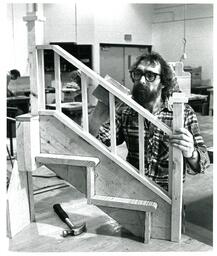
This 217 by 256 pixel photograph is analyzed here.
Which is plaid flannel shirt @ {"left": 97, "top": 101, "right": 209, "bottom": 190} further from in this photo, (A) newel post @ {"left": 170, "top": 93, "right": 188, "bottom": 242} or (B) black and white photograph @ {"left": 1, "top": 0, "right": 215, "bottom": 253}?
(A) newel post @ {"left": 170, "top": 93, "right": 188, "bottom": 242}

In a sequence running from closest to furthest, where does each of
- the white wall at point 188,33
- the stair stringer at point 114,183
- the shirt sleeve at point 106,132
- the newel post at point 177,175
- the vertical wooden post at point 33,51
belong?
the newel post at point 177,175 → the vertical wooden post at point 33,51 → the stair stringer at point 114,183 → the shirt sleeve at point 106,132 → the white wall at point 188,33

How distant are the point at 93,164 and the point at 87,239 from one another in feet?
1.49

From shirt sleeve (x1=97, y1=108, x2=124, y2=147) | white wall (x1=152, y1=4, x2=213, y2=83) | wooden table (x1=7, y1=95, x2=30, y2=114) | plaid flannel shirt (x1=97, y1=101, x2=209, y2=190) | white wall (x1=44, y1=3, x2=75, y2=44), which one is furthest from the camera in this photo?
white wall (x1=152, y1=4, x2=213, y2=83)

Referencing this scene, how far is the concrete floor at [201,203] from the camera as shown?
94.0 inches

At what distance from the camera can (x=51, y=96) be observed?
22.4ft

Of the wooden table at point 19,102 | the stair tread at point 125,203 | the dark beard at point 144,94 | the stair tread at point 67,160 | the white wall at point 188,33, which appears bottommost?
the stair tread at point 125,203

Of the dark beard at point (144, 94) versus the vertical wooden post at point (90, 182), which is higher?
the dark beard at point (144, 94)

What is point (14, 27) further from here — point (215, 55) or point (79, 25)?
point (215, 55)

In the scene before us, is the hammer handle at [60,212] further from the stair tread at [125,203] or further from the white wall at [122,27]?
the white wall at [122,27]

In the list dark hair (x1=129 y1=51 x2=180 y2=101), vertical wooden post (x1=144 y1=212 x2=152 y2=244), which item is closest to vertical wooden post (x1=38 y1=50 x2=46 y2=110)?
dark hair (x1=129 y1=51 x2=180 y2=101)

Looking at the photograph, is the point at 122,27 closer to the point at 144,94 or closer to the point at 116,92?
the point at 144,94

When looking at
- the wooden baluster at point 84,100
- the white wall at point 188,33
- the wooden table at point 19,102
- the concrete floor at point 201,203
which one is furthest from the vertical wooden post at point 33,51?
the white wall at point 188,33

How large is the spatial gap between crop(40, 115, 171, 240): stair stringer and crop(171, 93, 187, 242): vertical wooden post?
0.12 feet

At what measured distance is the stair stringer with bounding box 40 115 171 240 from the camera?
203cm
